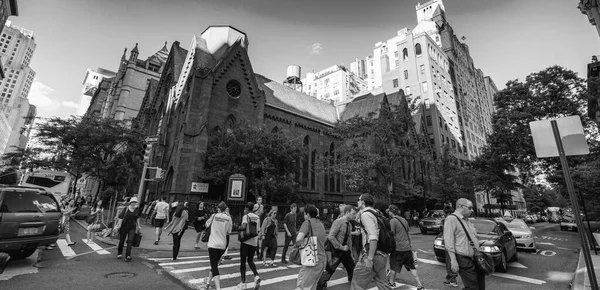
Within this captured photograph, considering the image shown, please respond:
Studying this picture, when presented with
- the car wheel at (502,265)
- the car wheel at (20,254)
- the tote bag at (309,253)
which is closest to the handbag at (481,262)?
the tote bag at (309,253)

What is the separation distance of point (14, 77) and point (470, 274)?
635ft

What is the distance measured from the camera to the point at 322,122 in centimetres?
3559

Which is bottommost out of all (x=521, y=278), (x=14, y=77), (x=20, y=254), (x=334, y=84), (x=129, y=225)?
(x=521, y=278)

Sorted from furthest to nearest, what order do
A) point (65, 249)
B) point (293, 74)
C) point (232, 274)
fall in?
point (293, 74) < point (65, 249) < point (232, 274)

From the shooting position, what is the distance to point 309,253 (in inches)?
189

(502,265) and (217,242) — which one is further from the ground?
(217,242)

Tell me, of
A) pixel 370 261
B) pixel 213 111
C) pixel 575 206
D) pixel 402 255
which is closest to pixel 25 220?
pixel 370 261

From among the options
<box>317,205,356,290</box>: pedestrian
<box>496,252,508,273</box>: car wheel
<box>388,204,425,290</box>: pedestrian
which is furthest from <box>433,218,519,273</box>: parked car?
<box>317,205,356,290</box>: pedestrian

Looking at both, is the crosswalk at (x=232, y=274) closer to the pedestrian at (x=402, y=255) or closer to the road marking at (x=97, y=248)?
the pedestrian at (x=402, y=255)

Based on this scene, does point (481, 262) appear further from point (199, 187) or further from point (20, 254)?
point (199, 187)

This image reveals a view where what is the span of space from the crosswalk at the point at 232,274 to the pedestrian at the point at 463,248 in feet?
7.86

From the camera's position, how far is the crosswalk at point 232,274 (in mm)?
6406

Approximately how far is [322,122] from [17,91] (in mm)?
174598

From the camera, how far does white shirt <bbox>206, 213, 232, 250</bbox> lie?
5891 mm
